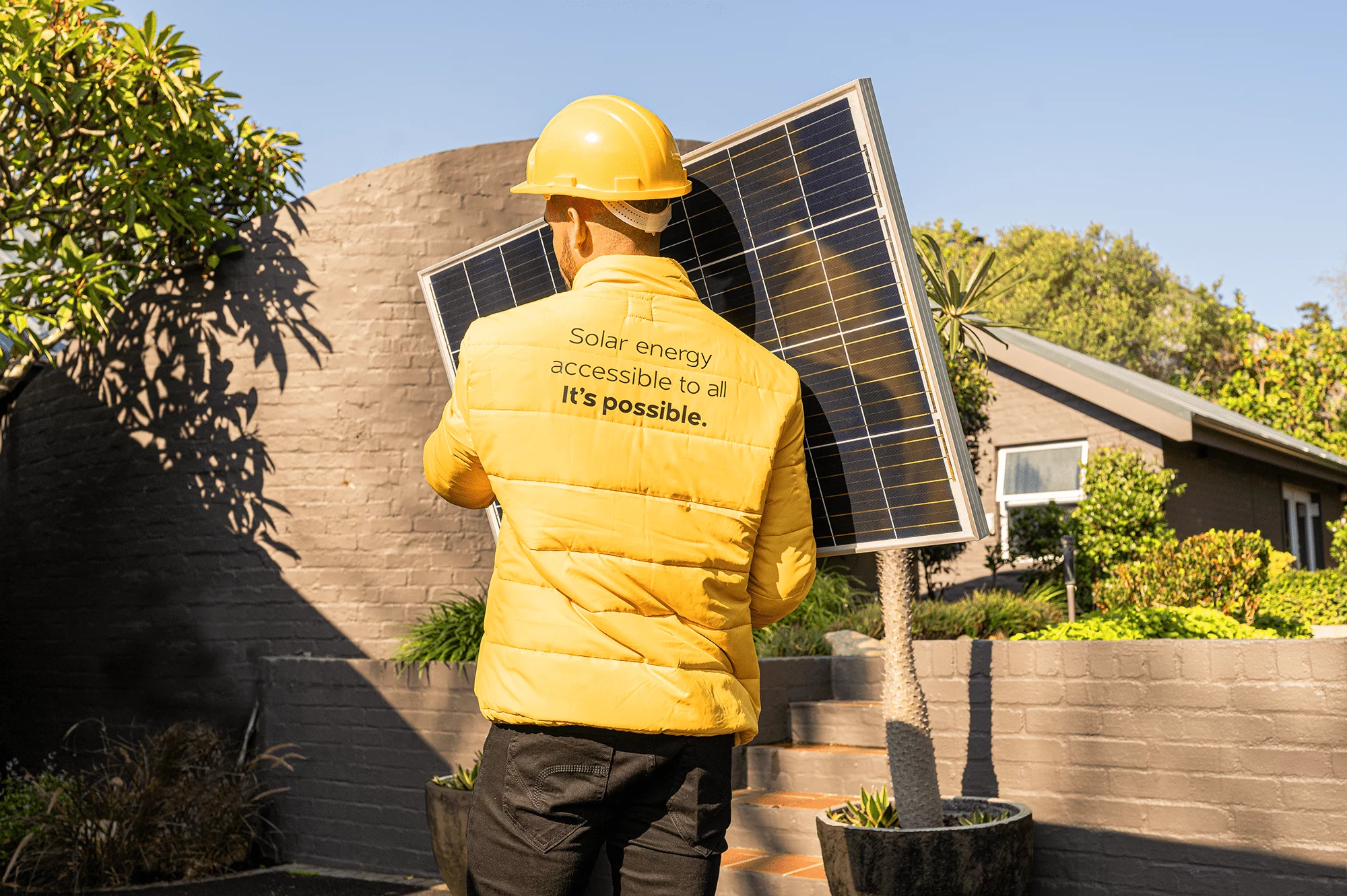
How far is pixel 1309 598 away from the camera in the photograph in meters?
13.4

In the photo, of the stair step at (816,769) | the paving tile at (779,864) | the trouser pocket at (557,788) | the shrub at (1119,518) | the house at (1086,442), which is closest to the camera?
the trouser pocket at (557,788)

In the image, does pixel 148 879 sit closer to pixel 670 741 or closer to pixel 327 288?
pixel 327 288

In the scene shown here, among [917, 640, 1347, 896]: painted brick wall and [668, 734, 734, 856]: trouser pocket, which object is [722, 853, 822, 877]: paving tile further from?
[668, 734, 734, 856]: trouser pocket

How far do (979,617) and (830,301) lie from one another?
→ 5681 millimetres

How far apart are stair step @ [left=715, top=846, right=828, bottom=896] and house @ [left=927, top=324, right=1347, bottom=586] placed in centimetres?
796

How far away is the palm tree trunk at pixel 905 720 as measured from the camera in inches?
180

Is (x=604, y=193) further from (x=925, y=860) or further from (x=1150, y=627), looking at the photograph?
(x=1150, y=627)

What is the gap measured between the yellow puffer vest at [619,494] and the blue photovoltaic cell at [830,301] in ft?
2.64

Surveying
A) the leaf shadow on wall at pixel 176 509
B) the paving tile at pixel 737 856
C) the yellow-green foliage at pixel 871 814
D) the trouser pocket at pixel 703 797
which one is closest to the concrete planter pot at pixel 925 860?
the yellow-green foliage at pixel 871 814

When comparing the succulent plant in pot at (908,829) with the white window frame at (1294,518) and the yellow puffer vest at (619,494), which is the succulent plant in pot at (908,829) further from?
the white window frame at (1294,518)

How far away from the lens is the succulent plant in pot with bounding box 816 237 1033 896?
445 cm

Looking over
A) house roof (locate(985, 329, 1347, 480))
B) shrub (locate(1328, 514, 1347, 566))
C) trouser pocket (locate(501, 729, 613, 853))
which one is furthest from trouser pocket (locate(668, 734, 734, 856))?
shrub (locate(1328, 514, 1347, 566))

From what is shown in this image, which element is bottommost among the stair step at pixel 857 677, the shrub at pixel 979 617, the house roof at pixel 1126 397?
the stair step at pixel 857 677

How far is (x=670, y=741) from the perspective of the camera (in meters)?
2.05
